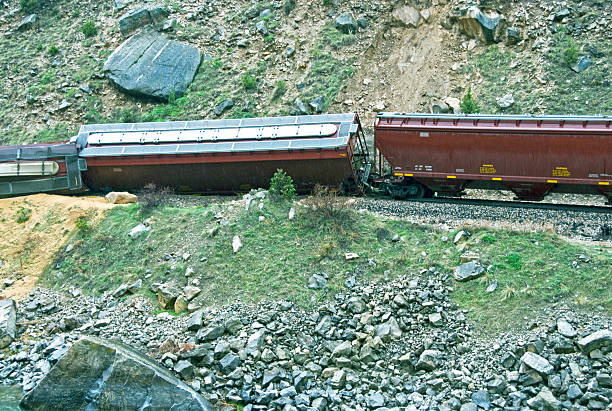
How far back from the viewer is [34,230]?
2408cm

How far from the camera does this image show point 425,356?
15977 millimetres

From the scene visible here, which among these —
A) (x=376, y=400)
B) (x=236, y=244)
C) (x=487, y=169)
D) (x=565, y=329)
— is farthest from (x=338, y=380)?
(x=487, y=169)

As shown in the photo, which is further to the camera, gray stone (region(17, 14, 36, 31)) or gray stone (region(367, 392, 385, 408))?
gray stone (region(17, 14, 36, 31))

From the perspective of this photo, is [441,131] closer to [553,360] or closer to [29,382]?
[553,360]

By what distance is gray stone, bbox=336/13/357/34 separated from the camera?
33188mm

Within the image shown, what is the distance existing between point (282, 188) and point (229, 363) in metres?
7.38

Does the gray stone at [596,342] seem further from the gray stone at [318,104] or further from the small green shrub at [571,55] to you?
the gray stone at [318,104]

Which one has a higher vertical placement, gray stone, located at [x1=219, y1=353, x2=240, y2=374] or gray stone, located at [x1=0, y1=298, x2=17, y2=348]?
gray stone, located at [x1=219, y1=353, x2=240, y2=374]

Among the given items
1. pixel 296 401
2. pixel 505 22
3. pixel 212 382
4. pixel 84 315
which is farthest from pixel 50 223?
pixel 505 22

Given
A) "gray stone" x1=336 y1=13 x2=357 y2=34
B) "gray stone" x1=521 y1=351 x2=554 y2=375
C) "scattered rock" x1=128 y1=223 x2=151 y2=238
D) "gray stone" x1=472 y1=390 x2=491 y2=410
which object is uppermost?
"gray stone" x1=336 y1=13 x2=357 y2=34

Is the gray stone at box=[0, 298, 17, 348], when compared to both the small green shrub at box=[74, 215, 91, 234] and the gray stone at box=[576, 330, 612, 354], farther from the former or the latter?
the gray stone at box=[576, 330, 612, 354]

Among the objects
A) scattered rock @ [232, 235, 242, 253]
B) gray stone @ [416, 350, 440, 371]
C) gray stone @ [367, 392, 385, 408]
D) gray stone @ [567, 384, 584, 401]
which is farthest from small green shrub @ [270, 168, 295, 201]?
gray stone @ [567, 384, 584, 401]

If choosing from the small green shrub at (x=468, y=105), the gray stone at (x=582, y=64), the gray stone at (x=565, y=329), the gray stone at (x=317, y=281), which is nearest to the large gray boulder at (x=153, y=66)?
the small green shrub at (x=468, y=105)

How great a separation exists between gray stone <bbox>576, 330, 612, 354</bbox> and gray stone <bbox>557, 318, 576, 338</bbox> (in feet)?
1.25
